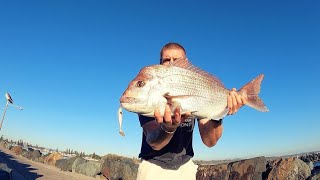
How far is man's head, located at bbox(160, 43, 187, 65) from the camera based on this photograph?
16.3 feet

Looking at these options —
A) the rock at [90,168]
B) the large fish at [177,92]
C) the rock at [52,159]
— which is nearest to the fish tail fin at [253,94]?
the large fish at [177,92]

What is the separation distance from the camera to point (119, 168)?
81.8ft

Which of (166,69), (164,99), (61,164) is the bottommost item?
(61,164)

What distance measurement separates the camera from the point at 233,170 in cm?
1733

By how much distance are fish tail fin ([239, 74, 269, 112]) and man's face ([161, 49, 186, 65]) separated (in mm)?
1001

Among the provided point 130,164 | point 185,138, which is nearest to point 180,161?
point 185,138

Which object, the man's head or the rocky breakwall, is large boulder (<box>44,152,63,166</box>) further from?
the man's head

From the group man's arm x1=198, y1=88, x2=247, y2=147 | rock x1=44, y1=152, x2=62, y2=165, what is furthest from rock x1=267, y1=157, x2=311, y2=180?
rock x1=44, y1=152, x2=62, y2=165

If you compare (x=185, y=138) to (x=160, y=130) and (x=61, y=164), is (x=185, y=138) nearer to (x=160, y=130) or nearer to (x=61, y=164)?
(x=160, y=130)

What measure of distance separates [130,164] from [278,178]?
1147 centimetres

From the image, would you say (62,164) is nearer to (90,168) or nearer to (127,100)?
(90,168)

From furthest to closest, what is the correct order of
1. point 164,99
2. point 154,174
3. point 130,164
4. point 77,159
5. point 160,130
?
1. point 77,159
2. point 130,164
3. point 154,174
4. point 160,130
5. point 164,99

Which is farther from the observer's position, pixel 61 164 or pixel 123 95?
pixel 61 164

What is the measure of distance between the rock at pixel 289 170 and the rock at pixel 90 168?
15.7 meters
